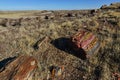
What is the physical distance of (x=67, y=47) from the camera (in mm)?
15312

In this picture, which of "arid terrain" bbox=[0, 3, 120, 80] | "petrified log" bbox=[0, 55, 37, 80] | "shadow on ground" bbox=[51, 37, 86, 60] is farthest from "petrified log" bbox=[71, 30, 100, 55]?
"petrified log" bbox=[0, 55, 37, 80]

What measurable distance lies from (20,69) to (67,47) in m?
4.72

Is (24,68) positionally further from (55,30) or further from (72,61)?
(55,30)

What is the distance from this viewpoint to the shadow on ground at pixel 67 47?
14027mm

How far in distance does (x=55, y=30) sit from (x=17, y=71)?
25.6 feet

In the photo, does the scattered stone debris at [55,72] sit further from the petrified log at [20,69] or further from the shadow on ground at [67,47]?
the shadow on ground at [67,47]

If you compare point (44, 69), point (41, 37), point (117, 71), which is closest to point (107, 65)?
point (117, 71)

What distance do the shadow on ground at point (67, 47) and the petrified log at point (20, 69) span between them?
3.17 meters

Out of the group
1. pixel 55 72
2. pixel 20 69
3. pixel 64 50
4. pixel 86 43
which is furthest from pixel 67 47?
pixel 20 69

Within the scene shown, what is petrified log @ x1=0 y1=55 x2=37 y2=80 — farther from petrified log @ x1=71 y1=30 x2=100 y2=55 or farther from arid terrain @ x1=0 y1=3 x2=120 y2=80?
petrified log @ x1=71 y1=30 x2=100 y2=55

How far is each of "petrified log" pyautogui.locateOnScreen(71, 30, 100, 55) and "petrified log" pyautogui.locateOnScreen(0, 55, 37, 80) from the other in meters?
3.23

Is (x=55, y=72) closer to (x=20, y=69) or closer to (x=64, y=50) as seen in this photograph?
(x=20, y=69)

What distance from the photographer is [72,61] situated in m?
13.8

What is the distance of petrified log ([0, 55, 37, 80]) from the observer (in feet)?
36.8
